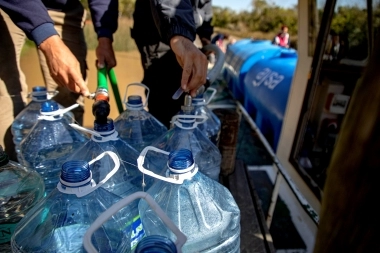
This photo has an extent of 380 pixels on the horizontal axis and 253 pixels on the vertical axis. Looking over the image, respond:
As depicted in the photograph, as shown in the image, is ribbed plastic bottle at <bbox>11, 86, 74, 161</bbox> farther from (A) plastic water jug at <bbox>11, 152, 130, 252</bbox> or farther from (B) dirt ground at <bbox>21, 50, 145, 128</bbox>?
(B) dirt ground at <bbox>21, 50, 145, 128</bbox>

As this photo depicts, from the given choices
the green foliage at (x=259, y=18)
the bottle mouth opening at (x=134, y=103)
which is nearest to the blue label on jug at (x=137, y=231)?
the bottle mouth opening at (x=134, y=103)

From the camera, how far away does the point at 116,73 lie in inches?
336

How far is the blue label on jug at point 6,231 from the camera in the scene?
0.85 metres

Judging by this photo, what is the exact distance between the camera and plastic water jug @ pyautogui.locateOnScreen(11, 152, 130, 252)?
2.37ft

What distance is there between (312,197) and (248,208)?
98 cm

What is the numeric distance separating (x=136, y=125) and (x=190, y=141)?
37cm

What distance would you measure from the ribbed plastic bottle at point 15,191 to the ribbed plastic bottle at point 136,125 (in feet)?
1.67

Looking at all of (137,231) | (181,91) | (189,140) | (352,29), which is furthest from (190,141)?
(352,29)

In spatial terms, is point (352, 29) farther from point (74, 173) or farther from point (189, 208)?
point (74, 173)

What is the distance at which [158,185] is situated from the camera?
2.97 ft

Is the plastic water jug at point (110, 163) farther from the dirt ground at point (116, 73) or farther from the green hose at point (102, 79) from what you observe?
the dirt ground at point (116, 73)

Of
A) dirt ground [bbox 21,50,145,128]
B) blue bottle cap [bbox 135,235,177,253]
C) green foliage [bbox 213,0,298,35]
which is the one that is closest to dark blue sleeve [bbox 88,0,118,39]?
blue bottle cap [bbox 135,235,177,253]

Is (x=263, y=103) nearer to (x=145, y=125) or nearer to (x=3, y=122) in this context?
(x=145, y=125)

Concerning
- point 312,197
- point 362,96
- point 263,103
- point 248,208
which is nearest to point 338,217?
point 362,96
